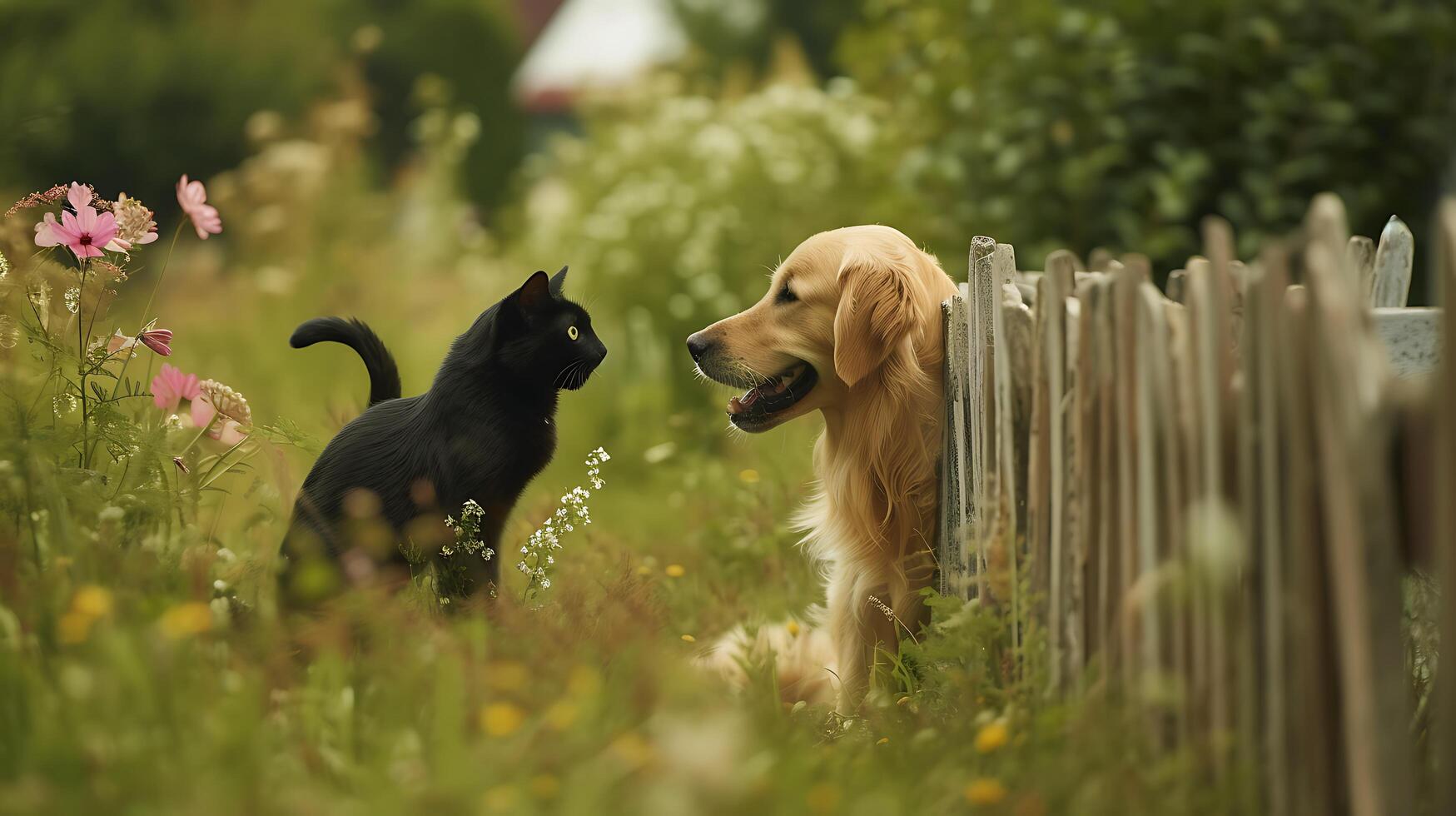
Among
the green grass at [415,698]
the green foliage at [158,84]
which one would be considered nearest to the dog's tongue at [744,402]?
the green grass at [415,698]

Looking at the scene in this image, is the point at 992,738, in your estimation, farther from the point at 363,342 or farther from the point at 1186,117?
the point at 1186,117

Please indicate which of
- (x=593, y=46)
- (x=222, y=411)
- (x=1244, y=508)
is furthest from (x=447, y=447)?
(x=593, y=46)

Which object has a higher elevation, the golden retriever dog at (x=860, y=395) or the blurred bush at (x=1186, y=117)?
the blurred bush at (x=1186, y=117)

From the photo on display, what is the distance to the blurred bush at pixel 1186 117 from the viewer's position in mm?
5184

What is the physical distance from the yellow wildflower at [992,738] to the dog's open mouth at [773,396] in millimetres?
1214

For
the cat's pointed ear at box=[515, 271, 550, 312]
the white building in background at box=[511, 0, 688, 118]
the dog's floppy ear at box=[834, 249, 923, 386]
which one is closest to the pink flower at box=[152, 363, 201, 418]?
the cat's pointed ear at box=[515, 271, 550, 312]

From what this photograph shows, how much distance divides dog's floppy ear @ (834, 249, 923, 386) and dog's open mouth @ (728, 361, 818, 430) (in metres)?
0.18

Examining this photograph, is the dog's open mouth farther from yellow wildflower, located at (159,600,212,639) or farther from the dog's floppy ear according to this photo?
yellow wildflower, located at (159,600,212,639)

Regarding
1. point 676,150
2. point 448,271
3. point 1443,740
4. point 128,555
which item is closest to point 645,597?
point 128,555

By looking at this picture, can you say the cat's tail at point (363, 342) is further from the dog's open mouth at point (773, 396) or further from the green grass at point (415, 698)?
the dog's open mouth at point (773, 396)

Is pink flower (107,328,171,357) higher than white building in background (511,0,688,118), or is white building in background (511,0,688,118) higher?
white building in background (511,0,688,118)

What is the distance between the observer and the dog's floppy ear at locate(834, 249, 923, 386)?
118 inches

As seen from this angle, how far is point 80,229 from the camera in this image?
282 centimetres

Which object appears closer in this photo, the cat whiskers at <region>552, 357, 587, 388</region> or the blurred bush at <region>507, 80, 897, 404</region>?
the cat whiskers at <region>552, 357, 587, 388</region>
